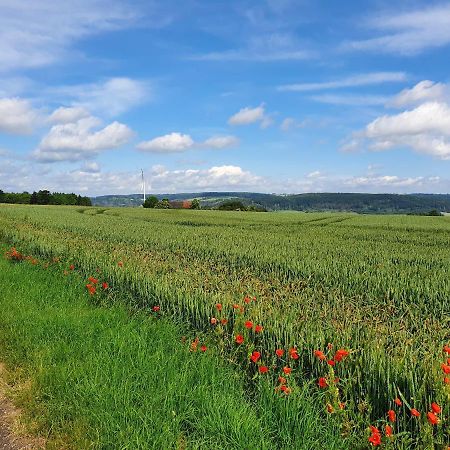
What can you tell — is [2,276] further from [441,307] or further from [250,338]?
[441,307]

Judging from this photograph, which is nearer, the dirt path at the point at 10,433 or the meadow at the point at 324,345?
the meadow at the point at 324,345

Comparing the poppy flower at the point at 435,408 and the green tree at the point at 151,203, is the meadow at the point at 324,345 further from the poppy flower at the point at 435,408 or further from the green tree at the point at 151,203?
the green tree at the point at 151,203

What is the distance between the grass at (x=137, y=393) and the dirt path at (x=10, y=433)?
128mm

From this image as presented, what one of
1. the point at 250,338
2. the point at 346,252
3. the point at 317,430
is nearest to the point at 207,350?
the point at 250,338

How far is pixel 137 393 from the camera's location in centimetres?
455

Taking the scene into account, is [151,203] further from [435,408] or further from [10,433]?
[435,408]

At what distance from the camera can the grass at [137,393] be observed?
3.84 m

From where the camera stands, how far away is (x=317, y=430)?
12.7 ft

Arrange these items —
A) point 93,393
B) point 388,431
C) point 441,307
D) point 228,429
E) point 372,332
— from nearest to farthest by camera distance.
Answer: point 388,431, point 228,429, point 93,393, point 372,332, point 441,307

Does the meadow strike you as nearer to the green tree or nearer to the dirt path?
the dirt path

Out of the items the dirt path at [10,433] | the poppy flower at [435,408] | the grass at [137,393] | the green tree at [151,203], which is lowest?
the dirt path at [10,433]

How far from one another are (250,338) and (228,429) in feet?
6.54

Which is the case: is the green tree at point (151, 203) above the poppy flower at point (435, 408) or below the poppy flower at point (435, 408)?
above

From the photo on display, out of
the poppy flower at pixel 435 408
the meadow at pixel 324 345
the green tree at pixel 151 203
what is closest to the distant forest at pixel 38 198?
the green tree at pixel 151 203
